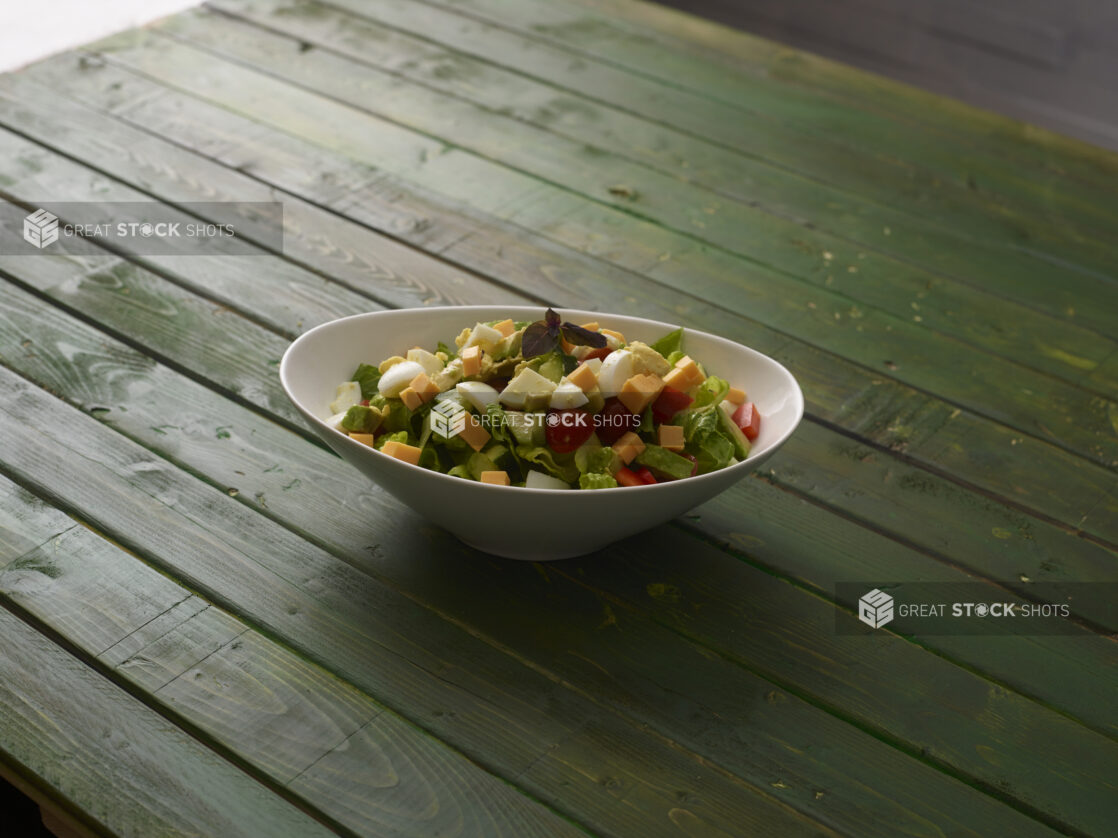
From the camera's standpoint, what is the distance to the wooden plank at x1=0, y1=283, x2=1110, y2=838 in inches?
38.9

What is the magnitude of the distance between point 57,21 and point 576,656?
2.82m

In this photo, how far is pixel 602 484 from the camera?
919 millimetres

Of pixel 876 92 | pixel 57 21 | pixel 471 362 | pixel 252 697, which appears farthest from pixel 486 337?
pixel 57 21

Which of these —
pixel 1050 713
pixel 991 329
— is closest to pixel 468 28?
pixel 991 329

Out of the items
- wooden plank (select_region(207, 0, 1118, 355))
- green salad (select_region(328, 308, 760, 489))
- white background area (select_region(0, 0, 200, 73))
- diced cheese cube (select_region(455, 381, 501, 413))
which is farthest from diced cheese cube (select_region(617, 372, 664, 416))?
white background area (select_region(0, 0, 200, 73))

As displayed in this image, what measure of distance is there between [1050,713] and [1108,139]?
287 centimetres

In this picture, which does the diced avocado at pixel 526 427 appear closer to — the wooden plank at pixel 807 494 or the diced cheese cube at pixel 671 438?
the diced cheese cube at pixel 671 438

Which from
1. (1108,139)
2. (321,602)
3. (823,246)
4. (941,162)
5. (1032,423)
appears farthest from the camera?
(1108,139)

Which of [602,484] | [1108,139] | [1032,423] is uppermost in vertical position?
[602,484]

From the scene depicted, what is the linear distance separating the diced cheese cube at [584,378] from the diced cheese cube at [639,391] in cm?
3

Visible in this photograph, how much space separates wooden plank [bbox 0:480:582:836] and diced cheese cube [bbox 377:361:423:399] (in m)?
0.24

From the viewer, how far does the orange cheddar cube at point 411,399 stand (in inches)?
38.3

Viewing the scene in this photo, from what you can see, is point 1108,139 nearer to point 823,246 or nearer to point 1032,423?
point 823,246

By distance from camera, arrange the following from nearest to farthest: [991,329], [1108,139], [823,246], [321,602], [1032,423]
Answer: [321,602], [1032,423], [991,329], [823,246], [1108,139]
